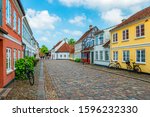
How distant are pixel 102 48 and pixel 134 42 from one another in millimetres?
11700

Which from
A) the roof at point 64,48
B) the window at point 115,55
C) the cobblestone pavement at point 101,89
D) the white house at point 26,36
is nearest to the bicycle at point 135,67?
the window at point 115,55

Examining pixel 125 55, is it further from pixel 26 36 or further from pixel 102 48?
pixel 26 36

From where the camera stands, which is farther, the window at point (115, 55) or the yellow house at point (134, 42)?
the window at point (115, 55)

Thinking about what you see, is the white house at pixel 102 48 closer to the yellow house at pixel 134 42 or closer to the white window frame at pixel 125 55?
the yellow house at pixel 134 42

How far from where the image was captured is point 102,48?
105 feet

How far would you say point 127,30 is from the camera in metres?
22.4

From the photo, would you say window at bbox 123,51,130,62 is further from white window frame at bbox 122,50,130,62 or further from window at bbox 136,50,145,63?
window at bbox 136,50,145,63

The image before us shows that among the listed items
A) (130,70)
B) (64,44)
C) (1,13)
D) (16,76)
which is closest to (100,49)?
(130,70)

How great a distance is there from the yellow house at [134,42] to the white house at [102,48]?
3281mm

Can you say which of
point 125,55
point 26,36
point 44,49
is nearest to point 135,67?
point 125,55

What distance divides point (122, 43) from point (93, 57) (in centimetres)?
1557

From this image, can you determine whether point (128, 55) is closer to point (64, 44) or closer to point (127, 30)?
point (127, 30)

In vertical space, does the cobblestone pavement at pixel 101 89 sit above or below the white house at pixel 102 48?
below

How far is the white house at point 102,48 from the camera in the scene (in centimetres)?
2990
